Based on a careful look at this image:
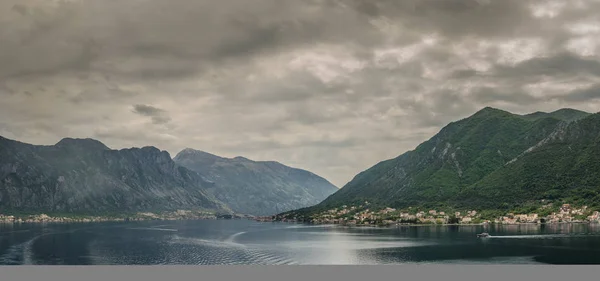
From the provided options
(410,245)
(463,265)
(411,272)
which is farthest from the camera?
(410,245)

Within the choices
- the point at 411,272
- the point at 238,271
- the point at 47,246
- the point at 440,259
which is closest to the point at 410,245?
the point at 440,259

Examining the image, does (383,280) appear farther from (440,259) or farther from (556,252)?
(556,252)

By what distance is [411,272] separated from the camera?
118438mm

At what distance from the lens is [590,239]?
174 meters

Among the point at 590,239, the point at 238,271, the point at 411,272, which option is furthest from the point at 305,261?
the point at 590,239

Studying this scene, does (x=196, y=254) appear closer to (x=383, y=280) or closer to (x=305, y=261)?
(x=305, y=261)

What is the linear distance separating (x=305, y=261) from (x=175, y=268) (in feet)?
120

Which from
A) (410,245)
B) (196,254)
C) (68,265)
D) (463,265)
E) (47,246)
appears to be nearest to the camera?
(463,265)

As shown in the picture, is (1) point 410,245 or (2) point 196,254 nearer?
(2) point 196,254

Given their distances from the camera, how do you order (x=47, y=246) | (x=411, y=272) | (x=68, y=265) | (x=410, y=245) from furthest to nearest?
(x=47, y=246) < (x=410, y=245) < (x=68, y=265) < (x=411, y=272)

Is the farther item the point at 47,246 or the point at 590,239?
the point at 47,246

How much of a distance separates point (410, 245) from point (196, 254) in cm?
7415

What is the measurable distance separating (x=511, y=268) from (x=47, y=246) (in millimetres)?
162988

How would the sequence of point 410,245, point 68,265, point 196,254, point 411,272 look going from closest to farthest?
point 411,272 → point 68,265 → point 196,254 → point 410,245
